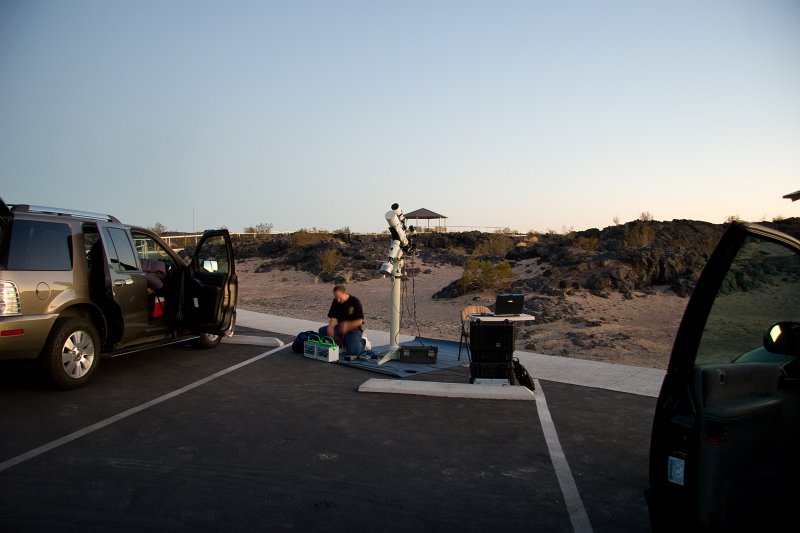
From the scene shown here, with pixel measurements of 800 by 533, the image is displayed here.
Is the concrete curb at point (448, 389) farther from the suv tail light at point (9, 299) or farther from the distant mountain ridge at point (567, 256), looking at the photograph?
the suv tail light at point (9, 299)

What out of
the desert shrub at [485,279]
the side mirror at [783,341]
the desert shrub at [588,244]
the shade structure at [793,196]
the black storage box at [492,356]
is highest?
the desert shrub at [588,244]

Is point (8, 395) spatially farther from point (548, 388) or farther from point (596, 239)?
point (596, 239)

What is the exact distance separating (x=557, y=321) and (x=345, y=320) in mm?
7382

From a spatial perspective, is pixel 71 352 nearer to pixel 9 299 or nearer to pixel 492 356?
pixel 9 299

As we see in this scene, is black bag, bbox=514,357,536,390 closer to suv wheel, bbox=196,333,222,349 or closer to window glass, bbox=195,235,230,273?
window glass, bbox=195,235,230,273

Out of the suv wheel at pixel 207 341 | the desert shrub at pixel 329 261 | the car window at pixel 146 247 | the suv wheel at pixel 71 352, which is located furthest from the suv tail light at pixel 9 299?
the desert shrub at pixel 329 261

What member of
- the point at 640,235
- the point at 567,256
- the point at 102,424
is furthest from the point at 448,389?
the point at 640,235

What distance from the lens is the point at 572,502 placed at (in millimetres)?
4281

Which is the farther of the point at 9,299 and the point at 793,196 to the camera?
the point at 9,299

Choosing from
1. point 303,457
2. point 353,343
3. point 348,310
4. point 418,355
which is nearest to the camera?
point 303,457

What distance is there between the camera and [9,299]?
643 cm

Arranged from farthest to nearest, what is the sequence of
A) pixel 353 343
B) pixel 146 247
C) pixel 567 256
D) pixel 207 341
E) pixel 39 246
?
pixel 567 256
pixel 146 247
pixel 207 341
pixel 353 343
pixel 39 246

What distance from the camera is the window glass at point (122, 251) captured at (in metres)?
7.95

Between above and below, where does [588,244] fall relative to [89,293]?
above
